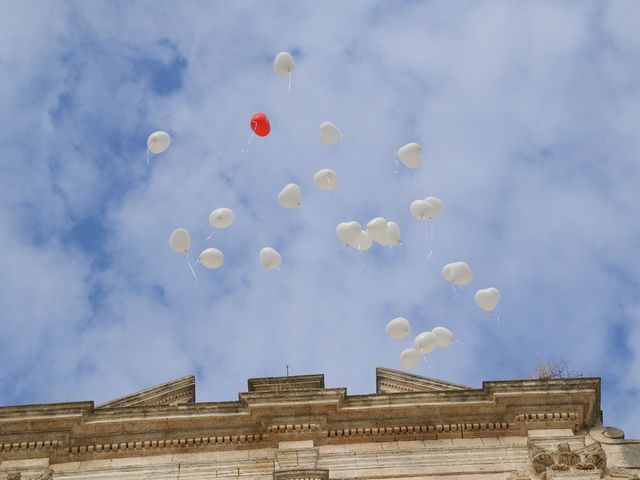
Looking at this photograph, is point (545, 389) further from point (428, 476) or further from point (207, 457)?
point (207, 457)

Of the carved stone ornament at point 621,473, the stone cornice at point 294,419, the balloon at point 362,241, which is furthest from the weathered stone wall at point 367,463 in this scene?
the balloon at point 362,241

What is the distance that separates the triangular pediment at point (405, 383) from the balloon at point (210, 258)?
4.79 meters

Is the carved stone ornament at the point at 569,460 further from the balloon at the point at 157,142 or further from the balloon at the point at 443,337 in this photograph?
the balloon at the point at 157,142

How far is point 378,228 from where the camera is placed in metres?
18.3

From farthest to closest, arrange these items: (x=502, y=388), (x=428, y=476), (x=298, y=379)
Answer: (x=298, y=379), (x=502, y=388), (x=428, y=476)

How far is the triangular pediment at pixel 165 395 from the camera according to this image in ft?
65.9

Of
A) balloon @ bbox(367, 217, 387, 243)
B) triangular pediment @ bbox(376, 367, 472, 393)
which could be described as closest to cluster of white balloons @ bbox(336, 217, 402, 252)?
balloon @ bbox(367, 217, 387, 243)

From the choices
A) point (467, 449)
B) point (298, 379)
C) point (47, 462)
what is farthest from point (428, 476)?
point (47, 462)

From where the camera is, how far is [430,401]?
61.7 feet

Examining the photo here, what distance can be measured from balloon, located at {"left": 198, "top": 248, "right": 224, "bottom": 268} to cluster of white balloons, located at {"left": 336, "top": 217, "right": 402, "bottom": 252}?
238 cm

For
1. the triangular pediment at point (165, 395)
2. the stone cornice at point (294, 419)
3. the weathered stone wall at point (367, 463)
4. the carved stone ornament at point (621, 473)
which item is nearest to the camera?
the carved stone ornament at point (621, 473)

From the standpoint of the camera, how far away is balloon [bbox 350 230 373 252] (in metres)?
18.6

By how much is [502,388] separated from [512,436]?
2.92ft

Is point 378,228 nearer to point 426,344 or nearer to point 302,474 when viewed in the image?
point 426,344
